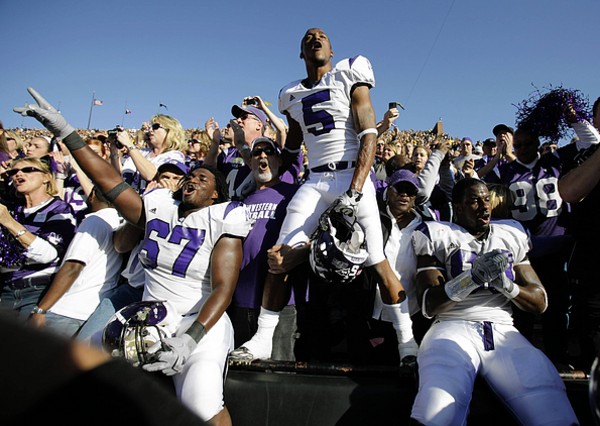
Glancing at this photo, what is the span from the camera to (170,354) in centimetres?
209

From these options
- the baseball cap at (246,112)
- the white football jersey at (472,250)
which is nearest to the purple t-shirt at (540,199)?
the white football jersey at (472,250)

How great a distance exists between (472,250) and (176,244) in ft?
6.57

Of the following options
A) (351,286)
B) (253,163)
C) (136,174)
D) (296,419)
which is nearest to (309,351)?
(351,286)

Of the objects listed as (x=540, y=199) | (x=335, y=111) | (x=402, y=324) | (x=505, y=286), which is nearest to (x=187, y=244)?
(x=335, y=111)

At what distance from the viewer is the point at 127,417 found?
0.51 m

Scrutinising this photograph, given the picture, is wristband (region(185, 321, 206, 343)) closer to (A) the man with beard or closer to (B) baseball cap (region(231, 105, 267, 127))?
(A) the man with beard

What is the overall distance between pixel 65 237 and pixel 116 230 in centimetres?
67

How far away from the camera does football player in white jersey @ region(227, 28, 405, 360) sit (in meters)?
2.71

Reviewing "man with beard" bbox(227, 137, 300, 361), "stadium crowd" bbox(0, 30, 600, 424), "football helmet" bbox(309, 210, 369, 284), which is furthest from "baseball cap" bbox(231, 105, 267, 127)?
"football helmet" bbox(309, 210, 369, 284)

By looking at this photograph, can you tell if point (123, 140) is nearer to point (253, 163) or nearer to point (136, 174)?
point (136, 174)

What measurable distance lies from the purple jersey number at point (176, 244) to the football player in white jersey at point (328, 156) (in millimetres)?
572

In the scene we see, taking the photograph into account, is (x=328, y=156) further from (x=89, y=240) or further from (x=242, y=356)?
(x=89, y=240)

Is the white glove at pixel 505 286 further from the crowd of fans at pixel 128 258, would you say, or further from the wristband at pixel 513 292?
the crowd of fans at pixel 128 258

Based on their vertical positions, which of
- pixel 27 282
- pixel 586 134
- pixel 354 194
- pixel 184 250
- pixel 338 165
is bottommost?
pixel 27 282
